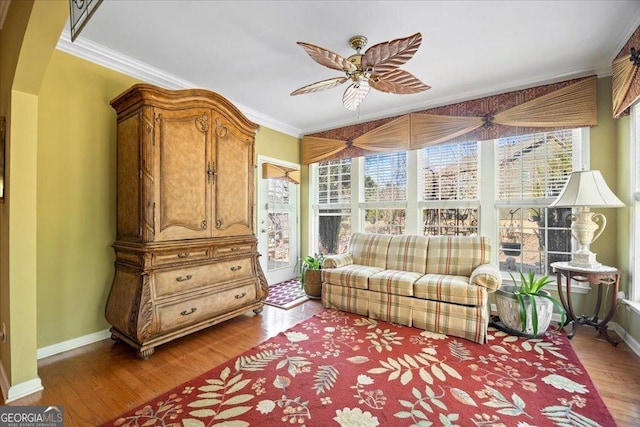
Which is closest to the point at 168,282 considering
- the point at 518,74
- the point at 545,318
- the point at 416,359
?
the point at 416,359

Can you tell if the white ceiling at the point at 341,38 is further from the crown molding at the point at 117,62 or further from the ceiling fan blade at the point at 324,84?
the ceiling fan blade at the point at 324,84

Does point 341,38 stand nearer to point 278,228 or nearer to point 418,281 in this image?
point 418,281

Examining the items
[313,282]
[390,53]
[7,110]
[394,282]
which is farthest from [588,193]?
[7,110]

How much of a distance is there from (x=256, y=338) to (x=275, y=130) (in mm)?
3142

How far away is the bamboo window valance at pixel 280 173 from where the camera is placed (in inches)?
169

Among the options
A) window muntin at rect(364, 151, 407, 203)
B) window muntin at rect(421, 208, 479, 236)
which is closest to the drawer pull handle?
window muntin at rect(364, 151, 407, 203)

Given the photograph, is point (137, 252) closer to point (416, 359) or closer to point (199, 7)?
point (199, 7)

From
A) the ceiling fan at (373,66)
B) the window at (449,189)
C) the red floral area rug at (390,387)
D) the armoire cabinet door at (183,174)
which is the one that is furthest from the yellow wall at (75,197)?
the window at (449,189)

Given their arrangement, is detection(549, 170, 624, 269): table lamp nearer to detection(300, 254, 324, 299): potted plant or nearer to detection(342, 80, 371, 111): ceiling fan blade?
detection(342, 80, 371, 111): ceiling fan blade

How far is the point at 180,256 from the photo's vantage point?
2.50 m

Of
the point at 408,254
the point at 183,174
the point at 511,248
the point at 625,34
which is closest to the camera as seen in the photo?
the point at 625,34

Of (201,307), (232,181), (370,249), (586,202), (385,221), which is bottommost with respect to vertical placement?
(201,307)

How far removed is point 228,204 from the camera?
9.61 feet

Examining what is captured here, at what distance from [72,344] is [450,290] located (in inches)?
134
